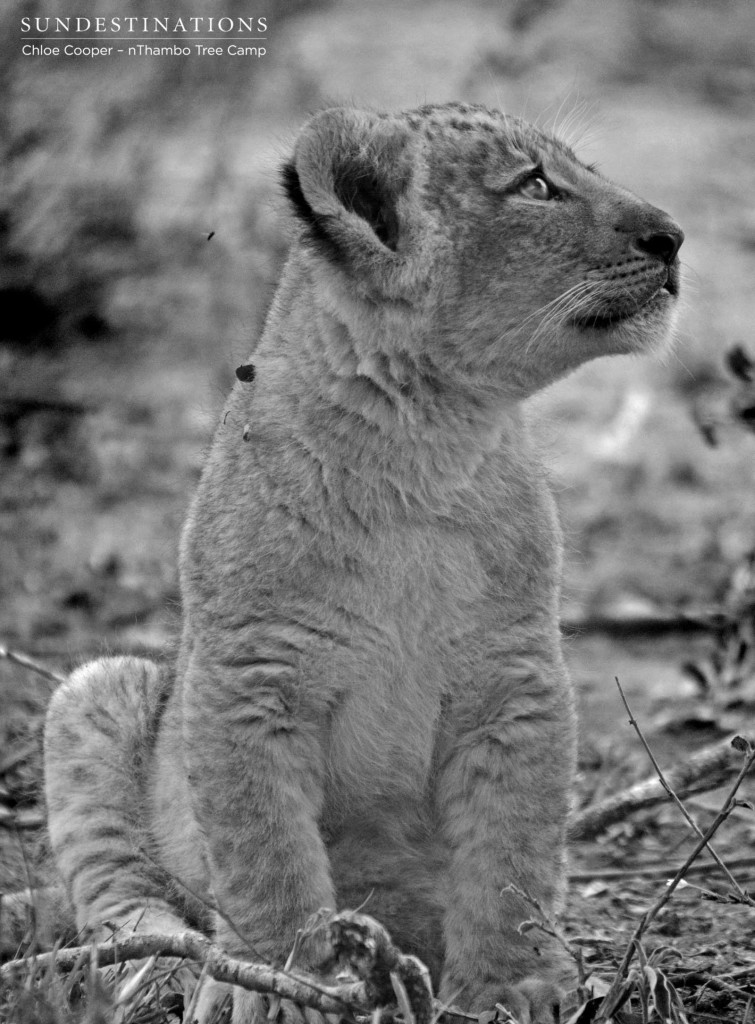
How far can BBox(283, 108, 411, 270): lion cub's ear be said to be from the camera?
12.8 feet

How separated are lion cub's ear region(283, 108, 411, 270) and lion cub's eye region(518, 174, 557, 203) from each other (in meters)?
0.34

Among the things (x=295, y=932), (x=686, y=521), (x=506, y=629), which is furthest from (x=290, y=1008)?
(x=686, y=521)

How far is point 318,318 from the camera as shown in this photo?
4062 millimetres

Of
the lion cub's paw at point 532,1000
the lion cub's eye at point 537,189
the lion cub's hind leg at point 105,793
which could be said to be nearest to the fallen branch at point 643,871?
the lion cub's paw at point 532,1000

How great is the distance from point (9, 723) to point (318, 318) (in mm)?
2985

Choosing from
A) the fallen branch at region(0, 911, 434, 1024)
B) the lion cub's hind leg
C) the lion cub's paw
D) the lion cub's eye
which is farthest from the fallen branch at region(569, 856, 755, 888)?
the lion cub's eye

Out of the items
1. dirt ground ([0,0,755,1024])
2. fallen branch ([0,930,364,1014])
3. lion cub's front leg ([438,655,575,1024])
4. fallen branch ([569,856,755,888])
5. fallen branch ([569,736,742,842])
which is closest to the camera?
fallen branch ([0,930,364,1014])

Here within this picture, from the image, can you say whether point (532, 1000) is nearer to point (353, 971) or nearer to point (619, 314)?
point (353, 971)

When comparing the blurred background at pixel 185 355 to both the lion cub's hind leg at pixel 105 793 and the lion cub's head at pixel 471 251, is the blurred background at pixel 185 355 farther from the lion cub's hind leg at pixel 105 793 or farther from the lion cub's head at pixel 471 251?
the lion cub's head at pixel 471 251

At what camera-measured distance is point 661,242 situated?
13.4ft

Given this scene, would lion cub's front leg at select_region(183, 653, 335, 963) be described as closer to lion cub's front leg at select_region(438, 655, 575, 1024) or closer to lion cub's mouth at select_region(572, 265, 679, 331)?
lion cub's front leg at select_region(438, 655, 575, 1024)

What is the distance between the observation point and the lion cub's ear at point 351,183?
3.92 metres

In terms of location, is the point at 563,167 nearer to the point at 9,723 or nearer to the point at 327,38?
the point at 9,723

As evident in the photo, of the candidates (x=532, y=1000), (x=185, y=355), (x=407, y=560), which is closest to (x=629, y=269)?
(x=407, y=560)
